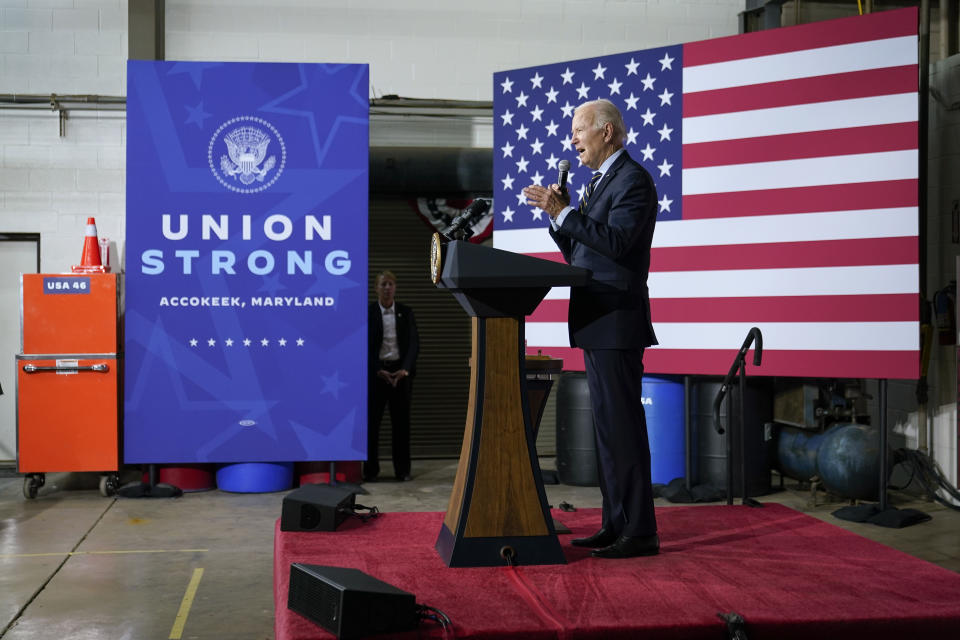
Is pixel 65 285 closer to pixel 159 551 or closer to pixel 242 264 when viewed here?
pixel 242 264

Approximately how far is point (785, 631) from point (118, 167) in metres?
6.57

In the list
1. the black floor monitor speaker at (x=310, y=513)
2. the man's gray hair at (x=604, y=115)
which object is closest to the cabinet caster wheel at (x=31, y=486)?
the black floor monitor speaker at (x=310, y=513)

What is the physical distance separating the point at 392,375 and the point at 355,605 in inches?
190

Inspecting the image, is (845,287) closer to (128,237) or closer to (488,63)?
(488,63)

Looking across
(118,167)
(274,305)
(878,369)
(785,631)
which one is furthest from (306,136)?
(785,631)

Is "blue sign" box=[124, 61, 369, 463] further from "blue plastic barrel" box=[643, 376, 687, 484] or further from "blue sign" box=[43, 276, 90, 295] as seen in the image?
"blue plastic barrel" box=[643, 376, 687, 484]

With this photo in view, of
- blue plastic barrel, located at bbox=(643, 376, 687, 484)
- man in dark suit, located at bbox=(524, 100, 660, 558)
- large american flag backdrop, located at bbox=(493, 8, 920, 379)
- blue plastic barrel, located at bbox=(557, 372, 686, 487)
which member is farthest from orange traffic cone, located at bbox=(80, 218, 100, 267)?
man in dark suit, located at bbox=(524, 100, 660, 558)

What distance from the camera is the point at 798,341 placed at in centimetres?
590

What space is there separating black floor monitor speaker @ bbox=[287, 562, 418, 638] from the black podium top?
0.94 m

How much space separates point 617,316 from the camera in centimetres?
323

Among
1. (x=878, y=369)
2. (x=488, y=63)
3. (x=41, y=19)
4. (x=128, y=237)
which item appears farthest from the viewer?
(x=488, y=63)

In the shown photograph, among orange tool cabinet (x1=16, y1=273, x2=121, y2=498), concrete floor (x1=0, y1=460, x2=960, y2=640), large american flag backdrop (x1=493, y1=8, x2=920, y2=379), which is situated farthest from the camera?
orange tool cabinet (x1=16, y1=273, x2=121, y2=498)

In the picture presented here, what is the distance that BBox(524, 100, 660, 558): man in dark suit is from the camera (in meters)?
3.20

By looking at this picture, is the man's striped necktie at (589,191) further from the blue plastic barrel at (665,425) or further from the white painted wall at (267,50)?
the white painted wall at (267,50)
